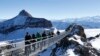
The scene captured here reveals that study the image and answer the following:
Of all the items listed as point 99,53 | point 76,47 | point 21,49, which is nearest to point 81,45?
point 76,47

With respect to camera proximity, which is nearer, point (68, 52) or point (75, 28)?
point (68, 52)

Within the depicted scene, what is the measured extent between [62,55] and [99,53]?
13297 millimetres

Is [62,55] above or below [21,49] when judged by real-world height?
below

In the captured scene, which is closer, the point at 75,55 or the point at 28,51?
the point at 28,51

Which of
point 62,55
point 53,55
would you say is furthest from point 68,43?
point 53,55

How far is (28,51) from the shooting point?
26672 millimetres

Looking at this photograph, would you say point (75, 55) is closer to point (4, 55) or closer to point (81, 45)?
point (81, 45)

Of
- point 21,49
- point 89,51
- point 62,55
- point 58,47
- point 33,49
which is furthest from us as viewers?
point 58,47

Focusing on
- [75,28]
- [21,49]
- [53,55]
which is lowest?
[53,55]

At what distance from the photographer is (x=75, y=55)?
10719cm

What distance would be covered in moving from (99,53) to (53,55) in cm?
2014

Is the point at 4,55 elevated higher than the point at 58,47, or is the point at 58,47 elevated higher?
the point at 4,55

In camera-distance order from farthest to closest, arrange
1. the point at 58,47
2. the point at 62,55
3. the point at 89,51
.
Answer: the point at 58,47 → the point at 62,55 → the point at 89,51

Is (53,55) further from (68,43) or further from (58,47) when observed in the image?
(68,43)
